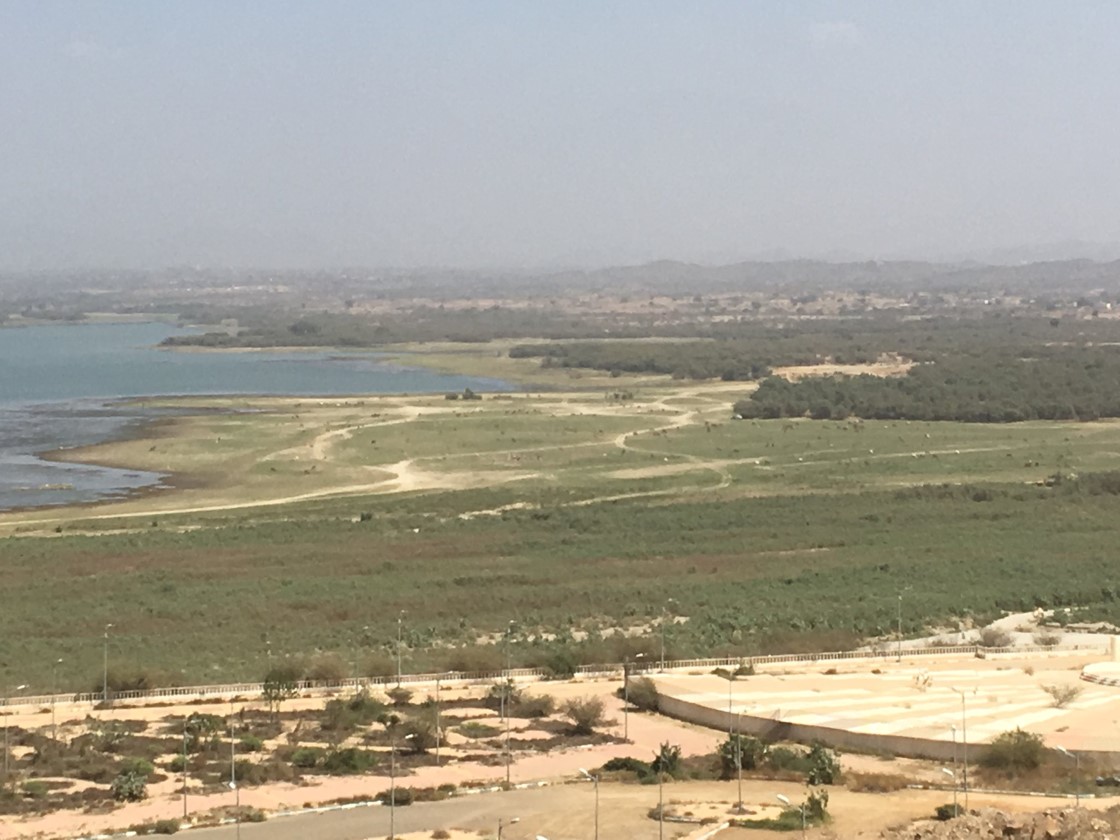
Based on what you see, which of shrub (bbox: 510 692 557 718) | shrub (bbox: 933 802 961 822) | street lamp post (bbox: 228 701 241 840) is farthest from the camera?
shrub (bbox: 510 692 557 718)

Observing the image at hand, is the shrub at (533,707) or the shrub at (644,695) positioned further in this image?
the shrub at (644,695)

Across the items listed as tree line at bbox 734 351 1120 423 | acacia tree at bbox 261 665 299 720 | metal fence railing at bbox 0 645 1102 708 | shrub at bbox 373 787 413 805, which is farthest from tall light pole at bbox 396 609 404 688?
tree line at bbox 734 351 1120 423

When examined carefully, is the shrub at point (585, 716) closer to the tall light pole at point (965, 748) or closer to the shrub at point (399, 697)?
the shrub at point (399, 697)

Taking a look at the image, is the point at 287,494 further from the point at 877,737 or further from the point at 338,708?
the point at 877,737

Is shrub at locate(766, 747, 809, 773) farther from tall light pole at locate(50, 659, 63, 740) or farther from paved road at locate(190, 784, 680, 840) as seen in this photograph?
tall light pole at locate(50, 659, 63, 740)

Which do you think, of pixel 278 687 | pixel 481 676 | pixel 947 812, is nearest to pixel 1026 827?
pixel 947 812

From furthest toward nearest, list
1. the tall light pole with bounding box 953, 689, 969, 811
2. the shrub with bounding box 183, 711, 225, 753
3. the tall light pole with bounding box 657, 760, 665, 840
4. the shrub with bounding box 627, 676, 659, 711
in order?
the shrub with bounding box 627, 676, 659, 711, the shrub with bounding box 183, 711, 225, 753, the tall light pole with bounding box 953, 689, 969, 811, the tall light pole with bounding box 657, 760, 665, 840

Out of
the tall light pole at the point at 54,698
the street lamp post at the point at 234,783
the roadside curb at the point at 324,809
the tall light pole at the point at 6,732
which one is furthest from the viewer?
→ the tall light pole at the point at 54,698

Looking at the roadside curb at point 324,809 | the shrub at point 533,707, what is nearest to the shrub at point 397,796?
the roadside curb at point 324,809

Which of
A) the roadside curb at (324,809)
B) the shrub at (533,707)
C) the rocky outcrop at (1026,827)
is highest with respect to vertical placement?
the rocky outcrop at (1026,827)
